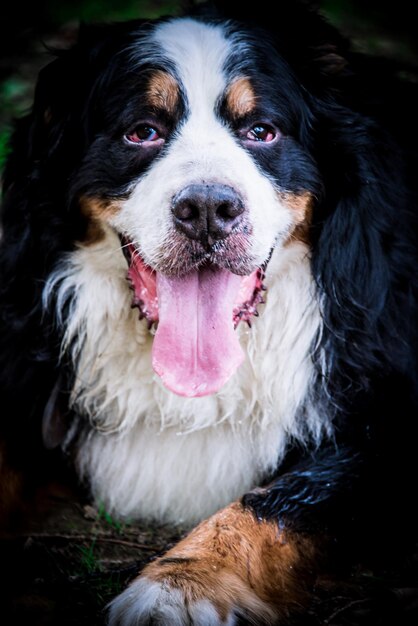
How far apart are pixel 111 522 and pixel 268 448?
73 centimetres

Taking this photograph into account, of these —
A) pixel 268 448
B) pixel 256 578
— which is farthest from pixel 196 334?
pixel 256 578

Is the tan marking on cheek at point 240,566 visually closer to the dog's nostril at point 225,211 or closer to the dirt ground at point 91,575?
the dirt ground at point 91,575

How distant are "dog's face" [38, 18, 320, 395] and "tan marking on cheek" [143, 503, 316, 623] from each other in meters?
0.51

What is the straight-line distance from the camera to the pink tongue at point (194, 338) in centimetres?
284

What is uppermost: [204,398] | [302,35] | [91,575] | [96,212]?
[302,35]

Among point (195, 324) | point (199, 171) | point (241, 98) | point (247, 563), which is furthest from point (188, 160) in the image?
point (247, 563)

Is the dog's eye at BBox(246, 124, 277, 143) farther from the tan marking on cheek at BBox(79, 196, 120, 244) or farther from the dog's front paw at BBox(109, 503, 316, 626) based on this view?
the dog's front paw at BBox(109, 503, 316, 626)

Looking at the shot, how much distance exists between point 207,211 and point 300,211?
0.48 m

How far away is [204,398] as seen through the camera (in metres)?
3.08

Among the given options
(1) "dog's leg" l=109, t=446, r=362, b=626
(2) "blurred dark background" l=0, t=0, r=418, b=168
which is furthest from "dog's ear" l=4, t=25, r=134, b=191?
(2) "blurred dark background" l=0, t=0, r=418, b=168

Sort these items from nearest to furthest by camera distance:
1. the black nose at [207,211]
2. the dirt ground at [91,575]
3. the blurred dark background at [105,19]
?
the dirt ground at [91,575] < the black nose at [207,211] < the blurred dark background at [105,19]

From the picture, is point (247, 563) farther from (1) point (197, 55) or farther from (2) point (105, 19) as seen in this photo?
(2) point (105, 19)

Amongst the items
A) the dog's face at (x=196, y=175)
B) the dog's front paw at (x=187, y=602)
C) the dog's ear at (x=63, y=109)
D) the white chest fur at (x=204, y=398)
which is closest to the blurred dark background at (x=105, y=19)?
the dog's ear at (x=63, y=109)

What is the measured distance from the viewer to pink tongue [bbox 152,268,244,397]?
2836mm
